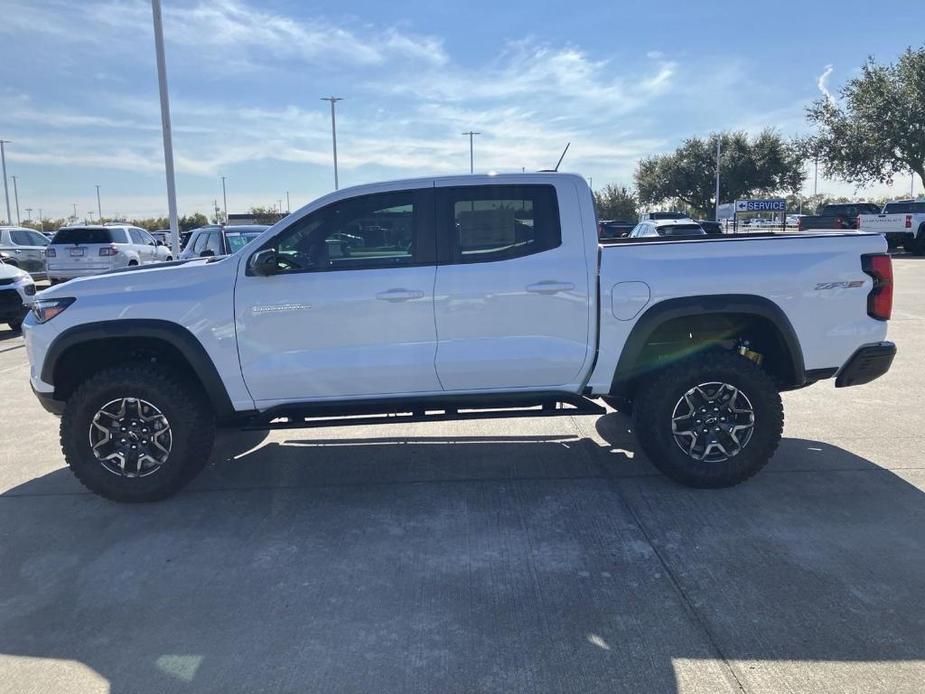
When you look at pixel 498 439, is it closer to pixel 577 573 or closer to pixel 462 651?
pixel 577 573

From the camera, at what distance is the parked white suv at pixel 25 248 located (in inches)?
754

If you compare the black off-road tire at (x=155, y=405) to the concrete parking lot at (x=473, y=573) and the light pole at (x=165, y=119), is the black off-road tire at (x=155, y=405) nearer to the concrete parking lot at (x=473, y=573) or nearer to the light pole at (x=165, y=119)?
the concrete parking lot at (x=473, y=573)

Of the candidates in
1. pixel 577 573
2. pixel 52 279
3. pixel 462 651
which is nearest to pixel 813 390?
pixel 577 573

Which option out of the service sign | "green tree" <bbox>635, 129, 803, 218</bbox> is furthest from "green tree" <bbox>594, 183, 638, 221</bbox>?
the service sign

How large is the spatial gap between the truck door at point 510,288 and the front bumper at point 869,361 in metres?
1.75

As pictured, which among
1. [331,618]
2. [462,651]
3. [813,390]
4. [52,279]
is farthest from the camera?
[52,279]

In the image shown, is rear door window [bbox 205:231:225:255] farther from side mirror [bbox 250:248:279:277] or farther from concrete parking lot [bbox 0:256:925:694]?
side mirror [bbox 250:248:279:277]

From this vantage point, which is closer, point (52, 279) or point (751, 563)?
point (751, 563)

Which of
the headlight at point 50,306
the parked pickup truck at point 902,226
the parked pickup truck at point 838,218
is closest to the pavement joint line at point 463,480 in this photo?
the headlight at point 50,306

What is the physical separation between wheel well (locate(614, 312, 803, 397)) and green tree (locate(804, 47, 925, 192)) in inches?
1470

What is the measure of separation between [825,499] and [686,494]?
0.84 m

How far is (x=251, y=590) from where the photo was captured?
3568 millimetres

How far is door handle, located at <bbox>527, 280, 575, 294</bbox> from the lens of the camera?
452cm

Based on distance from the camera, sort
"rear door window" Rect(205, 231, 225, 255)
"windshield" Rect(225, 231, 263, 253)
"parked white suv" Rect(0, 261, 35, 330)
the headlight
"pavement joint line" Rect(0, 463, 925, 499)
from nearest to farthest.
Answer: the headlight
"pavement joint line" Rect(0, 463, 925, 499)
"parked white suv" Rect(0, 261, 35, 330)
"rear door window" Rect(205, 231, 225, 255)
"windshield" Rect(225, 231, 263, 253)
